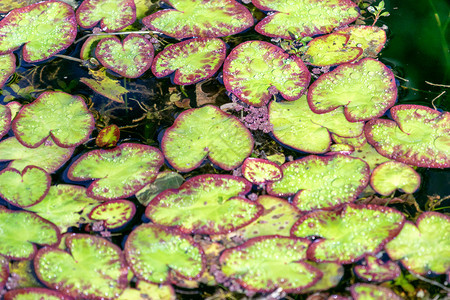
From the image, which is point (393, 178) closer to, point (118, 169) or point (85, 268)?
point (118, 169)

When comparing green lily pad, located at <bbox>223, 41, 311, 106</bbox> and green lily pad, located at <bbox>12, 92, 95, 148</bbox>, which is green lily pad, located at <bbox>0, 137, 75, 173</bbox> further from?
green lily pad, located at <bbox>223, 41, 311, 106</bbox>

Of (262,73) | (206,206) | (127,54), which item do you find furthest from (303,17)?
(206,206)

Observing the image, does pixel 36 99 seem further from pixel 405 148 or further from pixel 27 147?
pixel 405 148

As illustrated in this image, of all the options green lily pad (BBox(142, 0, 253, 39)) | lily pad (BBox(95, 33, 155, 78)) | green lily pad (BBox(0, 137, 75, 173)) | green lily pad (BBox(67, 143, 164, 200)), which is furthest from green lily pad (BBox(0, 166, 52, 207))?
green lily pad (BBox(142, 0, 253, 39))

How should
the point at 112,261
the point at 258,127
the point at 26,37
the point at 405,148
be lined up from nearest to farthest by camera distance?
the point at 112,261 → the point at 405,148 → the point at 258,127 → the point at 26,37

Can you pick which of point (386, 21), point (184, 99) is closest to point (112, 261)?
point (184, 99)

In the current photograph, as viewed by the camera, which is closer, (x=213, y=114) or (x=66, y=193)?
(x=66, y=193)
